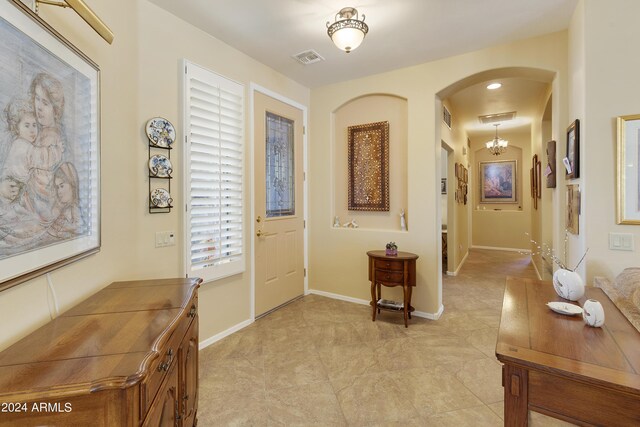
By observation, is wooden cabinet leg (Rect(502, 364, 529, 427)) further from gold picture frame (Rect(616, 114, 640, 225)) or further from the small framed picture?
the small framed picture

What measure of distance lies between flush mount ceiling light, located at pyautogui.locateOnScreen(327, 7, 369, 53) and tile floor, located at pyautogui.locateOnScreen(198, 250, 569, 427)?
2614mm

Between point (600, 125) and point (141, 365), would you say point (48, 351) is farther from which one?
point (600, 125)

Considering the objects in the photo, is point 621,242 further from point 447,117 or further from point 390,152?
point 447,117

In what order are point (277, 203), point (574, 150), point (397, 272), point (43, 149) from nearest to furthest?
point (43, 149)
point (574, 150)
point (397, 272)
point (277, 203)

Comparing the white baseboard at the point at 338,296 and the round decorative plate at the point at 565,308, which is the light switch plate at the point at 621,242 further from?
the white baseboard at the point at 338,296

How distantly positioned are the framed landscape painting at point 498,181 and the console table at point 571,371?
295 inches

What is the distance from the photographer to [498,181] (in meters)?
8.05

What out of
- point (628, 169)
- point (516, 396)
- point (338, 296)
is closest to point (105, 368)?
point (516, 396)

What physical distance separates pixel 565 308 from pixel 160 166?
109 inches

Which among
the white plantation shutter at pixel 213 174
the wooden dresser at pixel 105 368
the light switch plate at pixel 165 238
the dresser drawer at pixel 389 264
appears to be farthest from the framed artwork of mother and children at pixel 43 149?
the dresser drawer at pixel 389 264

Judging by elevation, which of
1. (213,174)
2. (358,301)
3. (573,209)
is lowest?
(358,301)

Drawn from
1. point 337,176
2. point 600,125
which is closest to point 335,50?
point 337,176

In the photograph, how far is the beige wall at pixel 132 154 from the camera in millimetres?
1415

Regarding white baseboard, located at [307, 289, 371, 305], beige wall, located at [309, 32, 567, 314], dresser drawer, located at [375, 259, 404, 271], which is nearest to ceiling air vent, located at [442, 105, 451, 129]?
beige wall, located at [309, 32, 567, 314]
